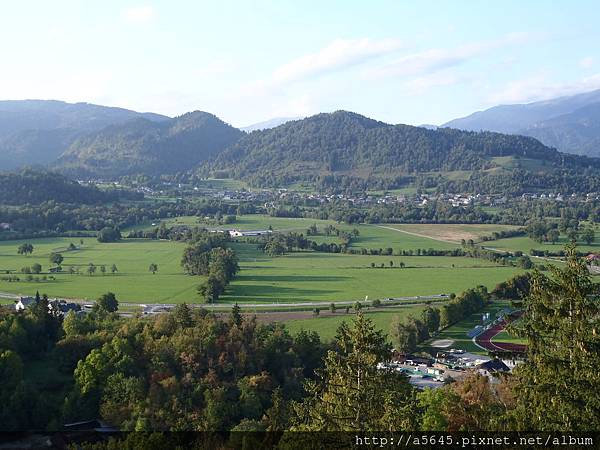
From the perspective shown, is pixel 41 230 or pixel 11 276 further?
pixel 41 230

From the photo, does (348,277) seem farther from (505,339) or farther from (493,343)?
(493,343)

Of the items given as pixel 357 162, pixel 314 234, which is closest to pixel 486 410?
pixel 314 234

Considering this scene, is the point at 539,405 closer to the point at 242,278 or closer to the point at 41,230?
the point at 242,278

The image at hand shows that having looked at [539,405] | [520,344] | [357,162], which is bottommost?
[520,344]

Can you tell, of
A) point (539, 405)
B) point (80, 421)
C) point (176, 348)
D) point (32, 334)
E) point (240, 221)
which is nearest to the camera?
point (539, 405)

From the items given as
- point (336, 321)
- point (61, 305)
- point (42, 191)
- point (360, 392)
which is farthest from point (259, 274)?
point (42, 191)

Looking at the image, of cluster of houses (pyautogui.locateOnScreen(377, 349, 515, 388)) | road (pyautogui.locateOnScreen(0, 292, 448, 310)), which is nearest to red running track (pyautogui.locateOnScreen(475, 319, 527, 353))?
cluster of houses (pyautogui.locateOnScreen(377, 349, 515, 388))

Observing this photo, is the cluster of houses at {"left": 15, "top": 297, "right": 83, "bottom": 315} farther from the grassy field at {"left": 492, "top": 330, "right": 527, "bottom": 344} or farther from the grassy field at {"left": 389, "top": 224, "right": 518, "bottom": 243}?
the grassy field at {"left": 389, "top": 224, "right": 518, "bottom": 243}
